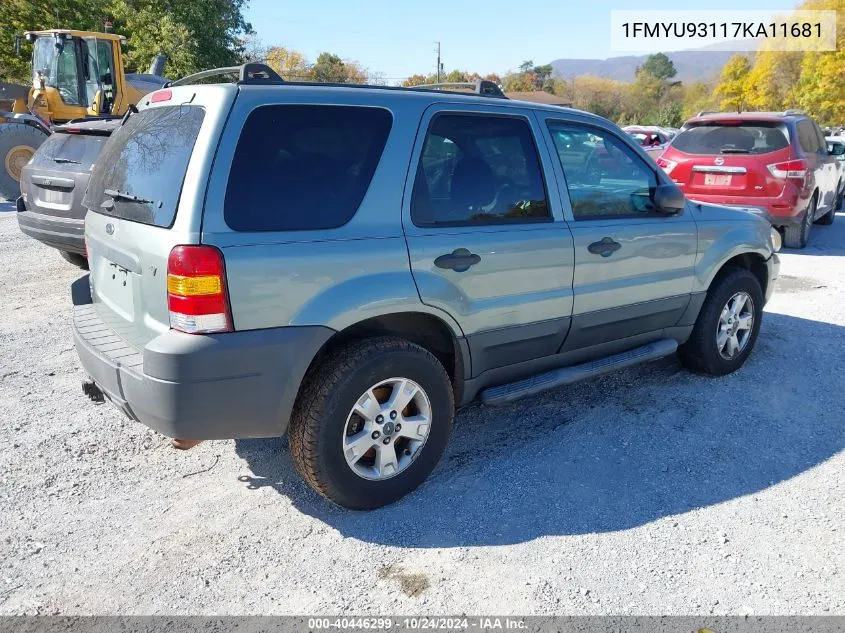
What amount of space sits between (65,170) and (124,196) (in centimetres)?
425

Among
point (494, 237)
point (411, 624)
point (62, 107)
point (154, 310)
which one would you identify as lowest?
point (411, 624)

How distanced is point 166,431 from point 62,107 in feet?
47.5

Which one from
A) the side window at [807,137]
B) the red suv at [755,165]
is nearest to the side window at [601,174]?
the red suv at [755,165]

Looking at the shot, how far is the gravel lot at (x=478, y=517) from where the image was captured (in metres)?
2.65

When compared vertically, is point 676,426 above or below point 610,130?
below

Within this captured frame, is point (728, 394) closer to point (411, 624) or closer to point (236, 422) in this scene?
point (411, 624)

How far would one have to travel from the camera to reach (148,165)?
3.00 metres

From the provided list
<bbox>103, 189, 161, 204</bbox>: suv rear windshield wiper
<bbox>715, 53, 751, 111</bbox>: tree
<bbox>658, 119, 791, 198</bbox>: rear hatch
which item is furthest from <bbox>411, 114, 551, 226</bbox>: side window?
<bbox>715, 53, 751, 111</bbox>: tree

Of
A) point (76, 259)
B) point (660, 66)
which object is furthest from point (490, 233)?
point (660, 66)

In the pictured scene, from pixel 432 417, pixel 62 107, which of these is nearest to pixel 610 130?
pixel 432 417

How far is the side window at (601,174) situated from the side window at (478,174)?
0.83 ft

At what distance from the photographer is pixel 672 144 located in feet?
32.6

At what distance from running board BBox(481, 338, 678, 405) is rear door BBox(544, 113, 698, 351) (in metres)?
0.09

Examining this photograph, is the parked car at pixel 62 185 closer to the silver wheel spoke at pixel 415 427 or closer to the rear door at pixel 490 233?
the rear door at pixel 490 233
